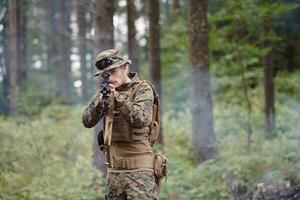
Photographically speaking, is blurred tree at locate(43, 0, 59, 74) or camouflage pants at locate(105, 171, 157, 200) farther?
blurred tree at locate(43, 0, 59, 74)

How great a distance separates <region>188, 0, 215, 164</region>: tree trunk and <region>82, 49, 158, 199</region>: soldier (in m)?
4.75

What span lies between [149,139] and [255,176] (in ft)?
12.8

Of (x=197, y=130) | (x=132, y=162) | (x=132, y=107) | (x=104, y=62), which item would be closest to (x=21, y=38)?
(x=197, y=130)

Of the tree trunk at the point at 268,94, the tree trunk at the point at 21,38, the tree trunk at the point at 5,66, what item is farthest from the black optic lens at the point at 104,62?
the tree trunk at the point at 5,66

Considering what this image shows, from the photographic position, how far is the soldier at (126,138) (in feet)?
15.9

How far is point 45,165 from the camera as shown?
997cm

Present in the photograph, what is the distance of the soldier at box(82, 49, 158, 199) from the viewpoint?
15.9 feet

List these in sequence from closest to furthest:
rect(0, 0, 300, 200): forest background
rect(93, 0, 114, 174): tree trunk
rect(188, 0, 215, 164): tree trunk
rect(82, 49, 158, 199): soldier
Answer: rect(82, 49, 158, 199): soldier < rect(0, 0, 300, 200): forest background < rect(93, 0, 114, 174): tree trunk < rect(188, 0, 215, 164): tree trunk

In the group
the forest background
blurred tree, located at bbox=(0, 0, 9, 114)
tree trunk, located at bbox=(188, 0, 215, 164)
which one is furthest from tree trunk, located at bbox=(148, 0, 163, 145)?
blurred tree, located at bbox=(0, 0, 9, 114)

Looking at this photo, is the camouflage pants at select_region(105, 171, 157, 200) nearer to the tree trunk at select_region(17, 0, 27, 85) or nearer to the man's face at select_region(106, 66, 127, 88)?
the man's face at select_region(106, 66, 127, 88)

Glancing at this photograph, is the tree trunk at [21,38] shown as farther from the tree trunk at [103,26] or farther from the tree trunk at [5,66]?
the tree trunk at [103,26]

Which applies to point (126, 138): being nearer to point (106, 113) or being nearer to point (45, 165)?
point (106, 113)

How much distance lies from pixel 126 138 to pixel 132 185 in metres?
0.46

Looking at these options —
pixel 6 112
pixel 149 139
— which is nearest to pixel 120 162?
pixel 149 139
